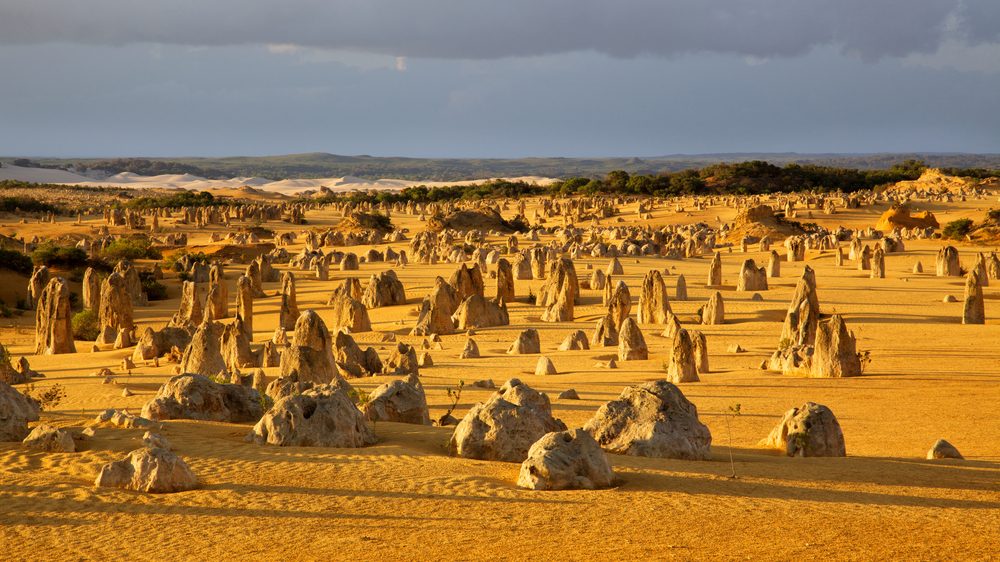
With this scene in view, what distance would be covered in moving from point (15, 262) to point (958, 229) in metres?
39.5

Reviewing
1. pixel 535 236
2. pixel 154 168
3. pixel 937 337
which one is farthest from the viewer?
pixel 154 168

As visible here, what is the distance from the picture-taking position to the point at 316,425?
36.4 feet

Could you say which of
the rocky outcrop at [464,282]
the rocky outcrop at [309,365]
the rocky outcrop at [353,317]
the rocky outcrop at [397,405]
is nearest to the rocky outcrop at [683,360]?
the rocky outcrop at [309,365]

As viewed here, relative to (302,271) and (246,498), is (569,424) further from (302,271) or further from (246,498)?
(302,271)

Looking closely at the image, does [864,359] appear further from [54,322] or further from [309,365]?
[54,322]

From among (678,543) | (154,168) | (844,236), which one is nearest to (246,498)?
(678,543)

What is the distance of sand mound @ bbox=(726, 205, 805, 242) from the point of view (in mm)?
52219

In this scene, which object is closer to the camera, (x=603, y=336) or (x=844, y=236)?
(x=603, y=336)

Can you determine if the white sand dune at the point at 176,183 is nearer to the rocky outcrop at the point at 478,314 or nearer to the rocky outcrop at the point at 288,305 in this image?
the rocky outcrop at the point at 288,305

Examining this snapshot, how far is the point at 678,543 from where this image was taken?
8.21 m

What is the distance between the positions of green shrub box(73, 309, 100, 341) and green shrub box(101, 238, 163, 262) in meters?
17.8

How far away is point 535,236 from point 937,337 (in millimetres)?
34291

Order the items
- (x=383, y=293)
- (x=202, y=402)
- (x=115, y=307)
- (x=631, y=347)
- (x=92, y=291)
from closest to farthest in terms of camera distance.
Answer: (x=202, y=402)
(x=631, y=347)
(x=115, y=307)
(x=383, y=293)
(x=92, y=291)

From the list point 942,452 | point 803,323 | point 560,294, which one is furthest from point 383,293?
point 942,452
